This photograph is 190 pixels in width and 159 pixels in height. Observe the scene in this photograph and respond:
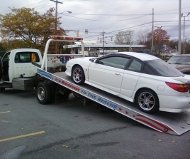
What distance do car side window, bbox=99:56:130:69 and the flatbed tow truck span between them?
2.88 feet

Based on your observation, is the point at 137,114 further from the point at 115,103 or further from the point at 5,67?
the point at 5,67

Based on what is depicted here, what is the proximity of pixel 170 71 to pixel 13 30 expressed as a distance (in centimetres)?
2997

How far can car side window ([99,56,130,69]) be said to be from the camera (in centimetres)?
986

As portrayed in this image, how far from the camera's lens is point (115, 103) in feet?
30.7

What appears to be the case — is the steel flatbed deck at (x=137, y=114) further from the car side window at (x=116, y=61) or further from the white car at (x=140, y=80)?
the car side window at (x=116, y=61)

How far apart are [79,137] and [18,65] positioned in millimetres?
7479

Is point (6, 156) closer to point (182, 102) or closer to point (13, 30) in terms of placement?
point (182, 102)

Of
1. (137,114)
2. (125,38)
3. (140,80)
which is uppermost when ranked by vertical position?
(125,38)

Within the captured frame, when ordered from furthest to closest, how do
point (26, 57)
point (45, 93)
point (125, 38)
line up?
point (125, 38) → point (26, 57) → point (45, 93)

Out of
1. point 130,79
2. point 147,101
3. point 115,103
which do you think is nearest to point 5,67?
point 115,103

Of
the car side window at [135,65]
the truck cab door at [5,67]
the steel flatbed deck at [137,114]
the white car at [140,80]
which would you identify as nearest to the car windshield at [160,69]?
the white car at [140,80]

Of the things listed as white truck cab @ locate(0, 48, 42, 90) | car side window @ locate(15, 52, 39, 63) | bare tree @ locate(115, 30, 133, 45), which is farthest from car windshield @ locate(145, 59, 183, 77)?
bare tree @ locate(115, 30, 133, 45)

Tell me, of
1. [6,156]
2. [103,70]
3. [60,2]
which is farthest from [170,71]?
[60,2]

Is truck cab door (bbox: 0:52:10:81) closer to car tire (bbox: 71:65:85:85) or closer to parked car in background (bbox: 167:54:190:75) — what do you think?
car tire (bbox: 71:65:85:85)
